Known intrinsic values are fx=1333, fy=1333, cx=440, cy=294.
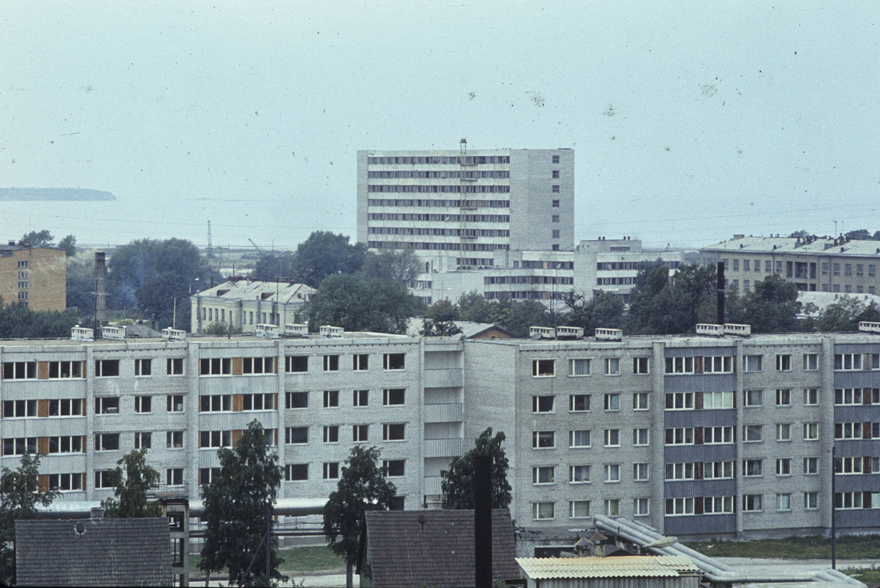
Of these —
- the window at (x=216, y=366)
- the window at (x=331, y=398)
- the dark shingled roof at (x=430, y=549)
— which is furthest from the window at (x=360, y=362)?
the dark shingled roof at (x=430, y=549)

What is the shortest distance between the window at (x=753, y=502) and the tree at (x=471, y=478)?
1122 centimetres

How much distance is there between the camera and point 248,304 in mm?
104312

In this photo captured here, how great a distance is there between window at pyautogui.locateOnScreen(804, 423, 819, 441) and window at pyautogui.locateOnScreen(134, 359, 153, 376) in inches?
926

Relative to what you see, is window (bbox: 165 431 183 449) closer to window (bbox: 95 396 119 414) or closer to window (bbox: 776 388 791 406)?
window (bbox: 95 396 119 414)

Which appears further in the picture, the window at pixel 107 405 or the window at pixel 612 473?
the window at pixel 612 473

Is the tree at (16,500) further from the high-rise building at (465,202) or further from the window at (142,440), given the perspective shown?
the high-rise building at (465,202)

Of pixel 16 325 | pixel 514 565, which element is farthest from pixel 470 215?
pixel 514 565

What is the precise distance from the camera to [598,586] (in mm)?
25844

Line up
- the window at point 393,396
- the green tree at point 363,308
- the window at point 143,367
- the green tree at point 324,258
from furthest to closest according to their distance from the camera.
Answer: the green tree at point 324,258
the green tree at point 363,308
the window at point 393,396
the window at point 143,367

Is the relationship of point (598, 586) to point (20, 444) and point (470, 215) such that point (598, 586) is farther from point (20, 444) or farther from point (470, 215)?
point (470, 215)

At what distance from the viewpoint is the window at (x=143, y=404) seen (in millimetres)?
44156

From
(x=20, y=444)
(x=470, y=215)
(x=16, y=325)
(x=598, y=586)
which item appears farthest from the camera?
(x=470, y=215)

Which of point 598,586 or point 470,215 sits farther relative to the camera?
point 470,215

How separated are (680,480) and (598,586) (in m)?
22.0
